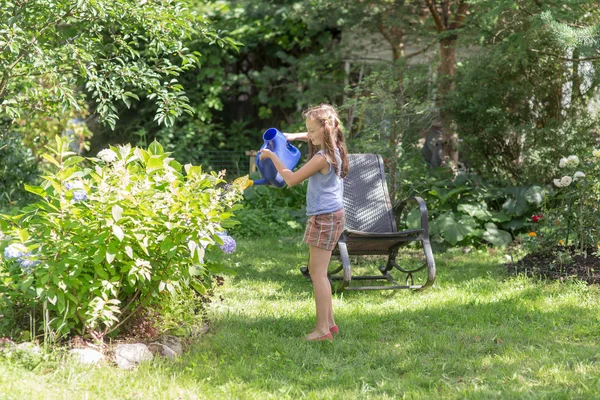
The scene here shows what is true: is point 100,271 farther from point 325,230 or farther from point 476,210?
point 476,210

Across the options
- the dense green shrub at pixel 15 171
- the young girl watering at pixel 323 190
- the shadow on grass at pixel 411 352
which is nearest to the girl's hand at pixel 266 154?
the young girl watering at pixel 323 190

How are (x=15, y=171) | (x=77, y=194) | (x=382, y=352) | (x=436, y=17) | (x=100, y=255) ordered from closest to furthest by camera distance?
(x=100, y=255) → (x=77, y=194) → (x=382, y=352) → (x=15, y=171) → (x=436, y=17)

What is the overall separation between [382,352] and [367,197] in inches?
82.3

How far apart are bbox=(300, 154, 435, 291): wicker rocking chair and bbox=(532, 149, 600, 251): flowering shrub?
1122mm

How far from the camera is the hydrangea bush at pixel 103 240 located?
130 inches

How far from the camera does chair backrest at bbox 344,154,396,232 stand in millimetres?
5578

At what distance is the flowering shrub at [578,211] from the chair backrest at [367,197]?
4.32ft

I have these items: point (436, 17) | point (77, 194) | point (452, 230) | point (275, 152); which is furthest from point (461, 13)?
point (77, 194)

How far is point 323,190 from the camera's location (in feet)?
13.3

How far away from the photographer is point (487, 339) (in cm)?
398

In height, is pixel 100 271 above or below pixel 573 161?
below

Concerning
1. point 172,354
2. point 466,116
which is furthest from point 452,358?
point 466,116

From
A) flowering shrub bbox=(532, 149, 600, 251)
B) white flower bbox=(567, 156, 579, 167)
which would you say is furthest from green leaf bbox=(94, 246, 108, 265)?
white flower bbox=(567, 156, 579, 167)

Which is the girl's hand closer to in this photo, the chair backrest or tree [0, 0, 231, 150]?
tree [0, 0, 231, 150]
